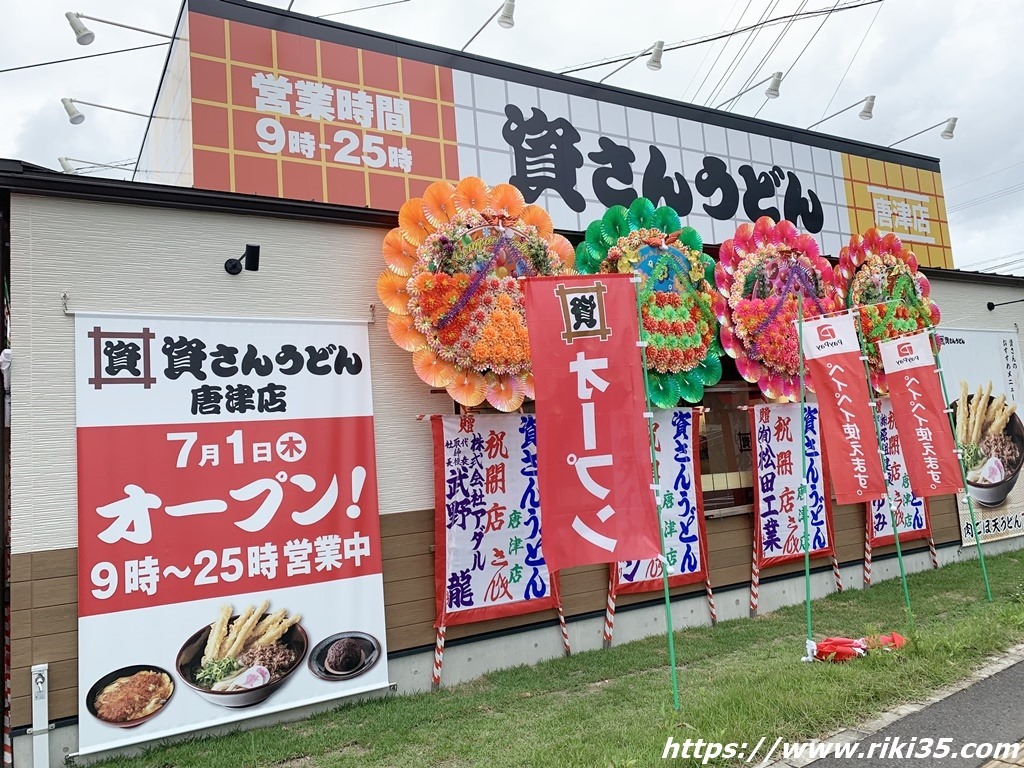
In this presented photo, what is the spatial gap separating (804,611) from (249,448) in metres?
6.71

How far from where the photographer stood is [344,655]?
20.4 feet

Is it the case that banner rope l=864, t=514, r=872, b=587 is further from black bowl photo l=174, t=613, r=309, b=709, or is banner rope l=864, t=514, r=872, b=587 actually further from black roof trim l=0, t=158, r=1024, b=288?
black bowl photo l=174, t=613, r=309, b=709

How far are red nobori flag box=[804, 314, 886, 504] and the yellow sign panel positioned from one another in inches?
355

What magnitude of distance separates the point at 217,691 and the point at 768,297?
7316 millimetres

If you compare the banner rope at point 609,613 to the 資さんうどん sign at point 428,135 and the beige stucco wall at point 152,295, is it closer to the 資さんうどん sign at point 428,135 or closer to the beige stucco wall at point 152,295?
the beige stucco wall at point 152,295

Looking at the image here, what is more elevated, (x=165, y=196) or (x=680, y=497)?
(x=165, y=196)

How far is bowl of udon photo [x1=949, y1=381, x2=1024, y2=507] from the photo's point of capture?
36.9ft

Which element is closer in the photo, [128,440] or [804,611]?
[128,440]

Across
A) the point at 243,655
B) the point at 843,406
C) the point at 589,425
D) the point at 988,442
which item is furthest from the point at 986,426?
the point at 243,655

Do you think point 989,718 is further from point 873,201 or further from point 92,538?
point 873,201

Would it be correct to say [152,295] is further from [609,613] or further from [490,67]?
[490,67]

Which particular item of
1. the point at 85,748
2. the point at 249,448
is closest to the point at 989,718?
the point at 249,448

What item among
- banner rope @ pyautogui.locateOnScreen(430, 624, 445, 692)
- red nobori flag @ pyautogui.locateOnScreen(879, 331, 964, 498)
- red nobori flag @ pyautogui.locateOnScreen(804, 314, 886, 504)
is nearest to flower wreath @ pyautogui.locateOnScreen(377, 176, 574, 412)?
banner rope @ pyautogui.locateOnScreen(430, 624, 445, 692)

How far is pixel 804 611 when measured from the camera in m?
8.83
